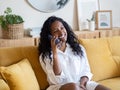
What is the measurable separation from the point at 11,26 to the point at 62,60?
31.3 inches

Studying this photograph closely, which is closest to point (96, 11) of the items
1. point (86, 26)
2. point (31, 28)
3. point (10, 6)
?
point (86, 26)

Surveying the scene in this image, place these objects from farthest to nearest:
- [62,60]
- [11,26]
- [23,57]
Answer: [11,26], [23,57], [62,60]

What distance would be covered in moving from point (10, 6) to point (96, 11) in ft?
4.00

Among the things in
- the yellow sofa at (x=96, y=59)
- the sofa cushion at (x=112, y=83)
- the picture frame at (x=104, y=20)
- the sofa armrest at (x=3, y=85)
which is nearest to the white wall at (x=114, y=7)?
the picture frame at (x=104, y=20)

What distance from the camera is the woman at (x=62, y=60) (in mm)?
2174

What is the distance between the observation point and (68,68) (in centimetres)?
226

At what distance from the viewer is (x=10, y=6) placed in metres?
3.01

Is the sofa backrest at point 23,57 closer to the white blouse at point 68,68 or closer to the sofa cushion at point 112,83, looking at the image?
the white blouse at point 68,68

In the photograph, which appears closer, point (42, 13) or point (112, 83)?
point (112, 83)

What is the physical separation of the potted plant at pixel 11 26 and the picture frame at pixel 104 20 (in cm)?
119

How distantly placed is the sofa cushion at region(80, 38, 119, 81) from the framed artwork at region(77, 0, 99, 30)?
755mm

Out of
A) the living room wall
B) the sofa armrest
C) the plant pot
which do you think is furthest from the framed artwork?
the sofa armrest

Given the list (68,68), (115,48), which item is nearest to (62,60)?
(68,68)

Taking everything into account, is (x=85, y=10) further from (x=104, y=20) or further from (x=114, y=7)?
(x=114, y=7)
